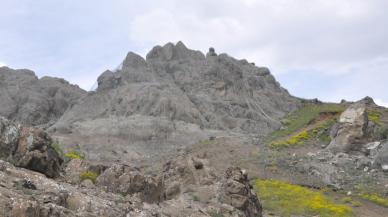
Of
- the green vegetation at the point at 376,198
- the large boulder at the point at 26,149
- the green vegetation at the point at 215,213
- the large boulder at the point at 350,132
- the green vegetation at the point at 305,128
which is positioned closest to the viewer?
the large boulder at the point at 26,149

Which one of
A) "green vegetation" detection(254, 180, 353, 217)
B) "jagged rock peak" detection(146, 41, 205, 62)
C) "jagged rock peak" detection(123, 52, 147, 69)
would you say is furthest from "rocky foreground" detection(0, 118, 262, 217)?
"jagged rock peak" detection(146, 41, 205, 62)

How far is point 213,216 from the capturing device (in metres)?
21.5

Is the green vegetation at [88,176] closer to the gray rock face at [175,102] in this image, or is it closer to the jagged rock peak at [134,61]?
the gray rock face at [175,102]

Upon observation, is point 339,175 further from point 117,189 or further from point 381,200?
point 117,189

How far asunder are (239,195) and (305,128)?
4340 centimetres

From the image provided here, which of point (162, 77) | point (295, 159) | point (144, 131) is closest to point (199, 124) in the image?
point (144, 131)

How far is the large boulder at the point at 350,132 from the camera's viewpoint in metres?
51.2

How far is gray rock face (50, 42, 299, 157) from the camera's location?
6675cm

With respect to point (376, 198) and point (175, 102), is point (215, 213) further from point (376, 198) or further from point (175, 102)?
point (175, 102)

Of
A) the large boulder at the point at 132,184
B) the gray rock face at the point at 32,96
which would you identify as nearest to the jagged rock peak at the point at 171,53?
the gray rock face at the point at 32,96

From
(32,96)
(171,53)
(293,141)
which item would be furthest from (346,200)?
(32,96)

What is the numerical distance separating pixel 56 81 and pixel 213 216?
8258cm

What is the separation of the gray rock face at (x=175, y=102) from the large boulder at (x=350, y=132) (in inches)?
692

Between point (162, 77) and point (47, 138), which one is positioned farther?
point (162, 77)
